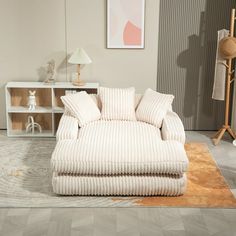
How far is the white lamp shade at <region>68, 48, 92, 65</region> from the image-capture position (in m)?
5.53

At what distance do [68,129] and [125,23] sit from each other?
1.84 meters

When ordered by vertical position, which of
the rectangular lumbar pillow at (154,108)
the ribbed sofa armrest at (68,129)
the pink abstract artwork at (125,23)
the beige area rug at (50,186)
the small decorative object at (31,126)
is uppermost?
the pink abstract artwork at (125,23)

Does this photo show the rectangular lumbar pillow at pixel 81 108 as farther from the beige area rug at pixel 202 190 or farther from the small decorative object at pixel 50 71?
the beige area rug at pixel 202 190

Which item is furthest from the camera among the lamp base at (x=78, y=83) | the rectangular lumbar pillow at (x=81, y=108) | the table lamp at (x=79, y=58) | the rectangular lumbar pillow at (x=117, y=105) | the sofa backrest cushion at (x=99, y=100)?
the lamp base at (x=78, y=83)

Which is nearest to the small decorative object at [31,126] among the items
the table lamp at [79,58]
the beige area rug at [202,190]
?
the table lamp at [79,58]

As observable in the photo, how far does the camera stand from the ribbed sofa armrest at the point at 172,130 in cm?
445

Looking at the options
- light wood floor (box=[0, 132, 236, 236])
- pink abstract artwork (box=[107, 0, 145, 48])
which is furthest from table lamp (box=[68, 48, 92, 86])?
light wood floor (box=[0, 132, 236, 236])

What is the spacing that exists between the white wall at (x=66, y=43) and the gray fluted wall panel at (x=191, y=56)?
131 mm

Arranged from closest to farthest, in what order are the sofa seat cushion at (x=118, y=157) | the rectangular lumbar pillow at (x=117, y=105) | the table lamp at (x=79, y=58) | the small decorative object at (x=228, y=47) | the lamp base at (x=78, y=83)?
the sofa seat cushion at (x=118, y=157) < the rectangular lumbar pillow at (x=117, y=105) < the small decorative object at (x=228, y=47) < the table lamp at (x=79, y=58) < the lamp base at (x=78, y=83)

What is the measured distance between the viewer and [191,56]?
19.3ft

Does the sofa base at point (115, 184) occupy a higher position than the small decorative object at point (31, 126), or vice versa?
the small decorative object at point (31, 126)

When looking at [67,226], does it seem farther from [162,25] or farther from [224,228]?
[162,25]

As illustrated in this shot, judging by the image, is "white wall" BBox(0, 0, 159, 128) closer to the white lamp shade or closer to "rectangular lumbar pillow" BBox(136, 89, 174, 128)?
the white lamp shade

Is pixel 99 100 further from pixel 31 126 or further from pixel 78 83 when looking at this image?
pixel 31 126
